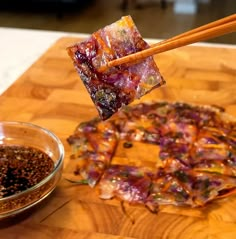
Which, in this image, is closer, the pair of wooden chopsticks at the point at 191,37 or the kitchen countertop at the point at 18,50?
the pair of wooden chopsticks at the point at 191,37

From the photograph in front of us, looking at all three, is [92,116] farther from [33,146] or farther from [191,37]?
[191,37]

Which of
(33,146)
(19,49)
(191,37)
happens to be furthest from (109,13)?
(191,37)

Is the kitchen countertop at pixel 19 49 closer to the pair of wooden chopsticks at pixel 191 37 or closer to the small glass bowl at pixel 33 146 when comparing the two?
the small glass bowl at pixel 33 146

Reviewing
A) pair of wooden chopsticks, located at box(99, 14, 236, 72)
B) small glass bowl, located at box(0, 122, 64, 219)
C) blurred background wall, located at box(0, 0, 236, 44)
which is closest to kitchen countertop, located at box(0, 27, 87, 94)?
small glass bowl, located at box(0, 122, 64, 219)

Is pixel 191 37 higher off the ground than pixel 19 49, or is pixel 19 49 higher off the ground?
pixel 191 37

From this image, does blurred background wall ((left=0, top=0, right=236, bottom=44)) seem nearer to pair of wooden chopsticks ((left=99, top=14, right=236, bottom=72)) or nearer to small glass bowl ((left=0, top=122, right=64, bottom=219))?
small glass bowl ((left=0, top=122, right=64, bottom=219))

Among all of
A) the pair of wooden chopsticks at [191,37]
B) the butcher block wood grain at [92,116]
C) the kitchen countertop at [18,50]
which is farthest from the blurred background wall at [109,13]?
the pair of wooden chopsticks at [191,37]

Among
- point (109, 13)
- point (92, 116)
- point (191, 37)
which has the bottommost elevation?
point (109, 13)
